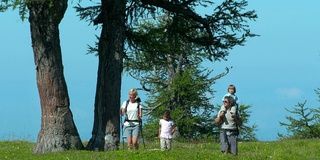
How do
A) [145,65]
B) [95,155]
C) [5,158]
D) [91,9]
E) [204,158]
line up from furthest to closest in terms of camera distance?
[145,65] → [91,9] → [5,158] → [95,155] → [204,158]

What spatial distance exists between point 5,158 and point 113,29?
5749 mm

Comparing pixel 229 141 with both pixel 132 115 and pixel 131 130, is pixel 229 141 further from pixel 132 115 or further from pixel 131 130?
pixel 131 130

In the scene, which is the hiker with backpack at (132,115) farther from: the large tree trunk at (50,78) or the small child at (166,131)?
the large tree trunk at (50,78)

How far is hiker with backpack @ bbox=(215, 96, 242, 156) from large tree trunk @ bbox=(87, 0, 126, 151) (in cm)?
527

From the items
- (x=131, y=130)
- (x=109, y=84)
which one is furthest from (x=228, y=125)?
(x=109, y=84)

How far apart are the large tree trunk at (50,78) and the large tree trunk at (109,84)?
1.12 m

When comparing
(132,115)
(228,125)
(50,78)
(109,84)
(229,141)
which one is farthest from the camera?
(109,84)

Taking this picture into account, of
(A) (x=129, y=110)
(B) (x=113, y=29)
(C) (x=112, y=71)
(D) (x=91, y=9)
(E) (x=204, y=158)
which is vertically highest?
(D) (x=91, y=9)

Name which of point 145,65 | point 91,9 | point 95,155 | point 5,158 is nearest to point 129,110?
point 95,155

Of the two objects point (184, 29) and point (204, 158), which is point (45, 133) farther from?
point (184, 29)

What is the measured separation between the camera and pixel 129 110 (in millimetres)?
20109

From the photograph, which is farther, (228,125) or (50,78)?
(50,78)

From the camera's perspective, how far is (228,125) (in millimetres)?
18078

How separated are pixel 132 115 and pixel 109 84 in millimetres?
2670
